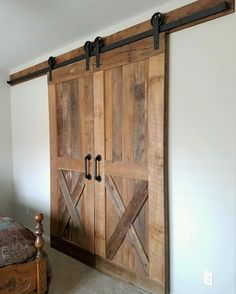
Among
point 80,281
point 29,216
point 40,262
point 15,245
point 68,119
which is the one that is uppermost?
point 68,119

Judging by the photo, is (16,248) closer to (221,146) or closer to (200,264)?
(200,264)

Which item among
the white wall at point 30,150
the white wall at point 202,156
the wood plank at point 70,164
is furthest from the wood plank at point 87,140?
the white wall at point 202,156

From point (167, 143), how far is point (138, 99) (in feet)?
1.57

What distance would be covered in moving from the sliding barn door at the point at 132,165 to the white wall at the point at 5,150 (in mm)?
1935

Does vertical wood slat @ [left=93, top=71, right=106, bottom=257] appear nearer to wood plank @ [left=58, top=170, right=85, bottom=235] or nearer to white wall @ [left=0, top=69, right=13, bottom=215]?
wood plank @ [left=58, top=170, right=85, bottom=235]

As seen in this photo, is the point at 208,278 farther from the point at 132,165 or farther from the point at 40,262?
the point at 40,262

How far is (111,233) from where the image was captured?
8.68ft

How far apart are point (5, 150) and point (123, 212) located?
238 cm

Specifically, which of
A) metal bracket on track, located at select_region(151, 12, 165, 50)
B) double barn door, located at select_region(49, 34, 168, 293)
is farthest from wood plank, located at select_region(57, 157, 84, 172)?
metal bracket on track, located at select_region(151, 12, 165, 50)

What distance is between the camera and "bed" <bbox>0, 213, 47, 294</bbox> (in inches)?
77.2

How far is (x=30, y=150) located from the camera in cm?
372

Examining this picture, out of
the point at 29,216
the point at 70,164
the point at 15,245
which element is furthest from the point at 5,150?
the point at 15,245

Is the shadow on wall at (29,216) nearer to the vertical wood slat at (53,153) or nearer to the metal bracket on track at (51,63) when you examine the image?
the vertical wood slat at (53,153)

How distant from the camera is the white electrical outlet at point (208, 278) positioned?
198cm
